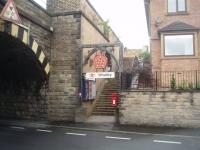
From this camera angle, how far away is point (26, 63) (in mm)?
19031

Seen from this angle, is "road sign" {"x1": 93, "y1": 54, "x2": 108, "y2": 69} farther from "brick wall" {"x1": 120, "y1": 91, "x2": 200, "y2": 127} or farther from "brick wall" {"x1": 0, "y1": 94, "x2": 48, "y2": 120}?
"brick wall" {"x1": 0, "y1": 94, "x2": 48, "y2": 120}

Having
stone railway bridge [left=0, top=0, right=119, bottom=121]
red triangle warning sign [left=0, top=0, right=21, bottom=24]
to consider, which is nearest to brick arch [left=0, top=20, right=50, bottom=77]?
stone railway bridge [left=0, top=0, right=119, bottom=121]

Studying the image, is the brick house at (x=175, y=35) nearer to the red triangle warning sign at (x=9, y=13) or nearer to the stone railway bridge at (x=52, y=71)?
the stone railway bridge at (x=52, y=71)

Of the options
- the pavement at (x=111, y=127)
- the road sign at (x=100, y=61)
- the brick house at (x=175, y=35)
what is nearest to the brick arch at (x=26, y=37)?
the road sign at (x=100, y=61)

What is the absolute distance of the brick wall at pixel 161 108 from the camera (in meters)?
16.1

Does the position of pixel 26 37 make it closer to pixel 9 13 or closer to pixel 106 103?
pixel 9 13

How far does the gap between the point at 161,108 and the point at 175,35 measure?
8.00 meters

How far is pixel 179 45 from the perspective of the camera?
75.3ft

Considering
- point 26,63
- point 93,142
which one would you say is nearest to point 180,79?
point 26,63

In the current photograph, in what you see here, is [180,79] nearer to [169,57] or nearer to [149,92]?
→ [169,57]

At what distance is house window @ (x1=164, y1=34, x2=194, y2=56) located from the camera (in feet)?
75.3

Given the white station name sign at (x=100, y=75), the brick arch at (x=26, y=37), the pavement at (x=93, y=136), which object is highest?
the brick arch at (x=26, y=37)

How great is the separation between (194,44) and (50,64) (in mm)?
9475

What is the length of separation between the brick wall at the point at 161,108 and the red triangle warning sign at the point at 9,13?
6561mm
